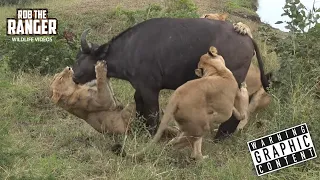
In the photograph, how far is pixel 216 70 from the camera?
6.45 m

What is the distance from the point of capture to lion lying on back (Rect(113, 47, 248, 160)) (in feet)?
20.0

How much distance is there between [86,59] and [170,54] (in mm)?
1203

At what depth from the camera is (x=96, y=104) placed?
23.1 feet

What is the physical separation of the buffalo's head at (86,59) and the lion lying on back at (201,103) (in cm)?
146

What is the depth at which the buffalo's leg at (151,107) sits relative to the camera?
6930 mm

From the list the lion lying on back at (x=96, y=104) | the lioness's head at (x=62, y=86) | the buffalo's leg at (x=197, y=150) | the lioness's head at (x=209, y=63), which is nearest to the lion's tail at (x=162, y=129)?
the buffalo's leg at (x=197, y=150)

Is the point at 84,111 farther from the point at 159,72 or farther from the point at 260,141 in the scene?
the point at 260,141

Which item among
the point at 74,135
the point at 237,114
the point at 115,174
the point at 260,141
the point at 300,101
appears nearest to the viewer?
the point at 260,141

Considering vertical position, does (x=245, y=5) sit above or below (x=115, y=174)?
above

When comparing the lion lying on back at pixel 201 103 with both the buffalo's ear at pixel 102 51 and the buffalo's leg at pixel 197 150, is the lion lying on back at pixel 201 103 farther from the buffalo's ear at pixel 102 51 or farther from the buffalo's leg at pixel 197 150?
the buffalo's ear at pixel 102 51

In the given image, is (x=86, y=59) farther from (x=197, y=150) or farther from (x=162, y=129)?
(x=197, y=150)

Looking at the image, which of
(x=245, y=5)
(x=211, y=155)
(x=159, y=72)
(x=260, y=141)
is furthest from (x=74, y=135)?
(x=245, y=5)

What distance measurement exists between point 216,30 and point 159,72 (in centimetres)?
86

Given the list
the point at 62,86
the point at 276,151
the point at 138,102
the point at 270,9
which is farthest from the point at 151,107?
the point at 270,9
